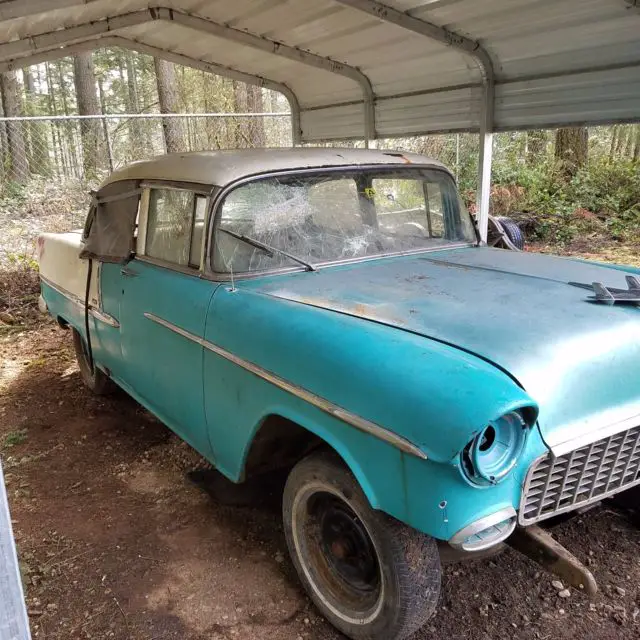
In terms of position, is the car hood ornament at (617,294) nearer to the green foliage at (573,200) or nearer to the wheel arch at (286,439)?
the wheel arch at (286,439)

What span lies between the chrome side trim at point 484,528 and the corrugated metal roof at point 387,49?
3.91 meters

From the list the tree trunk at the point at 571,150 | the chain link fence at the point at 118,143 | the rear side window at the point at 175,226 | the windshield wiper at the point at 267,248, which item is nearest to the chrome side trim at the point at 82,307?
the rear side window at the point at 175,226

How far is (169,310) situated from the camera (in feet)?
10.6

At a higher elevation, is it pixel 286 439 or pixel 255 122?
pixel 255 122

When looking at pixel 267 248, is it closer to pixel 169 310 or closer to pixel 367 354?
pixel 169 310

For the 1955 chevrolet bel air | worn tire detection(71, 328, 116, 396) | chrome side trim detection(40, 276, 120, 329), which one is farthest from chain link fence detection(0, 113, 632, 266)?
the 1955 chevrolet bel air

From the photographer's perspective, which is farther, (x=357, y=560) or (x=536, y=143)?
(x=536, y=143)

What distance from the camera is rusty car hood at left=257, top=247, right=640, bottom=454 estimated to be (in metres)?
2.02

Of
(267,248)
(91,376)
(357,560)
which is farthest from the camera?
(91,376)

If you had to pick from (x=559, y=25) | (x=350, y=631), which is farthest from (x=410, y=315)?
(x=559, y=25)

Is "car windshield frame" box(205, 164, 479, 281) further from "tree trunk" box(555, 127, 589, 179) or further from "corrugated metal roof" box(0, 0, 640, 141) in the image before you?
"tree trunk" box(555, 127, 589, 179)

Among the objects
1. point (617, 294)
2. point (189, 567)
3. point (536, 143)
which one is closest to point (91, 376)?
point (189, 567)

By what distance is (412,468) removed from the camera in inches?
73.6

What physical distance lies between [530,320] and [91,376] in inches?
158
